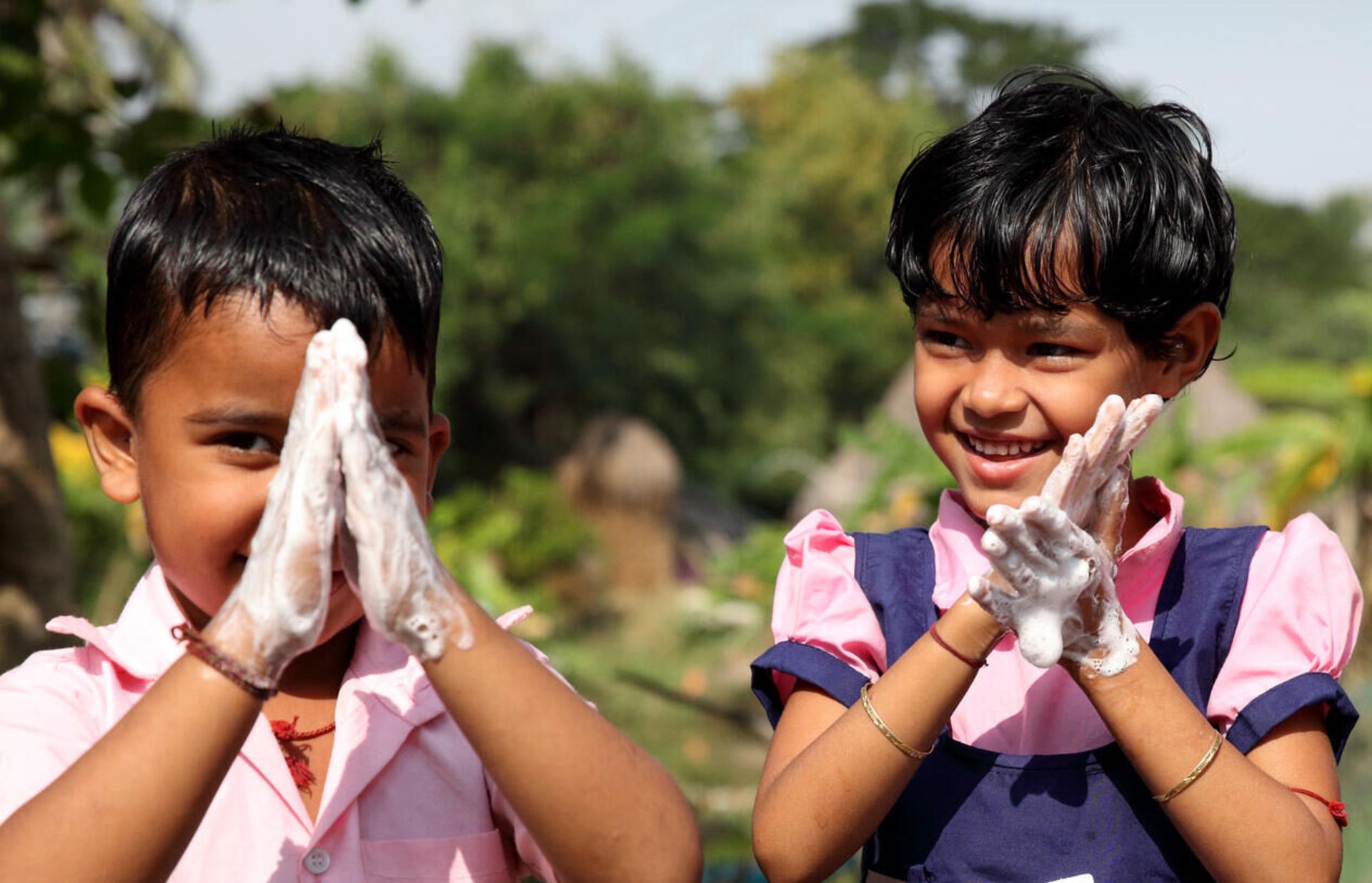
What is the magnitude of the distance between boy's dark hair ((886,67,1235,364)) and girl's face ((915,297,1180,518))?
0.02 m

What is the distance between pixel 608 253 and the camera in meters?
14.8

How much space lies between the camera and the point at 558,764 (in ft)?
4.58

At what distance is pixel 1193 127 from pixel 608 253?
13136 millimetres

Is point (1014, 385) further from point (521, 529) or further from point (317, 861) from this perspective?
point (521, 529)

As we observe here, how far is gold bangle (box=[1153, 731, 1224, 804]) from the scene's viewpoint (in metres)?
1.51

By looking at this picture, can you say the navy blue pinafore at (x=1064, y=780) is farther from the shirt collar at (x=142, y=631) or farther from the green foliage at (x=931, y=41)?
the green foliage at (x=931, y=41)

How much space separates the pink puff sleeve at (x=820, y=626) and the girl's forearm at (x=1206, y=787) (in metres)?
0.29

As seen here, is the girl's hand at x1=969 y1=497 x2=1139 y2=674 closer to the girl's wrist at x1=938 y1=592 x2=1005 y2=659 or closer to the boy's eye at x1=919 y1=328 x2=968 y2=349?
the girl's wrist at x1=938 y1=592 x2=1005 y2=659

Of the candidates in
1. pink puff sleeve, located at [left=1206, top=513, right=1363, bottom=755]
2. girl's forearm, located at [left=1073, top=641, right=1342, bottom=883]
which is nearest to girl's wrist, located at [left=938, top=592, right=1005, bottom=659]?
girl's forearm, located at [left=1073, top=641, right=1342, bottom=883]

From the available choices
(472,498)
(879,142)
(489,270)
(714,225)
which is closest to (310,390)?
(472,498)

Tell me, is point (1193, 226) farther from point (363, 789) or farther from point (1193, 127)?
point (363, 789)

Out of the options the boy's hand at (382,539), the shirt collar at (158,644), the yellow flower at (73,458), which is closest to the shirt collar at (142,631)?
the shirt collar at (158,644)

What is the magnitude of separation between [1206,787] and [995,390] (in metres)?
0.49

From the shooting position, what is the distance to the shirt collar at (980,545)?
5.72 feet
